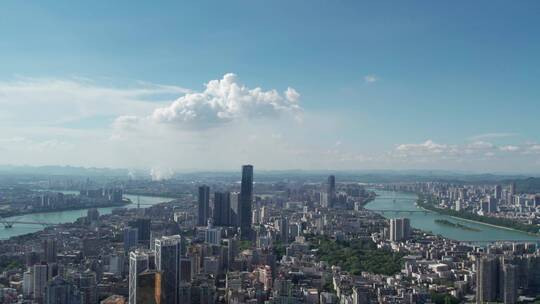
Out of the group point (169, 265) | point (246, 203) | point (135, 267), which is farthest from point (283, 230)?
point (135, 267)

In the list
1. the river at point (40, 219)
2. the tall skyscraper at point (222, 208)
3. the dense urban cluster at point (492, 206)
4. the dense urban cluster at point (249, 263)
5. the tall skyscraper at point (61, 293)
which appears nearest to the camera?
the tall skyscraper at point (61, 293)

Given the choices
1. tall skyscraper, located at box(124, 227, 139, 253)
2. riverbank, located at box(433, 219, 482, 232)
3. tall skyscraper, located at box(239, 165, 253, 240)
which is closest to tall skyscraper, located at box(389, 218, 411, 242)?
tall skyscraper, located at box(239, 165, 253, 240)

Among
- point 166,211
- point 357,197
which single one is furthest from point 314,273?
point 357,197

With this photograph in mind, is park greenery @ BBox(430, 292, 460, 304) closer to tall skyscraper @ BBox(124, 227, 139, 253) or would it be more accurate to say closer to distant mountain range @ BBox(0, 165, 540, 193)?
tall skyscraper @ BBox(124, 227, 139, 253)

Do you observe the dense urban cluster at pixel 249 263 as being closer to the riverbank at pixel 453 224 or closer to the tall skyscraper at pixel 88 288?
the tall skyscraper at pixel 88 288

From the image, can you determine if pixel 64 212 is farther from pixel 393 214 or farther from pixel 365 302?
pixel 365 302

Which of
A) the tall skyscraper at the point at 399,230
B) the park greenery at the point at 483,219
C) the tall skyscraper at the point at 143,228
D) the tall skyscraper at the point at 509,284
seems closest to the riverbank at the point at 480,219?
the park greenery at the point at 483,219
